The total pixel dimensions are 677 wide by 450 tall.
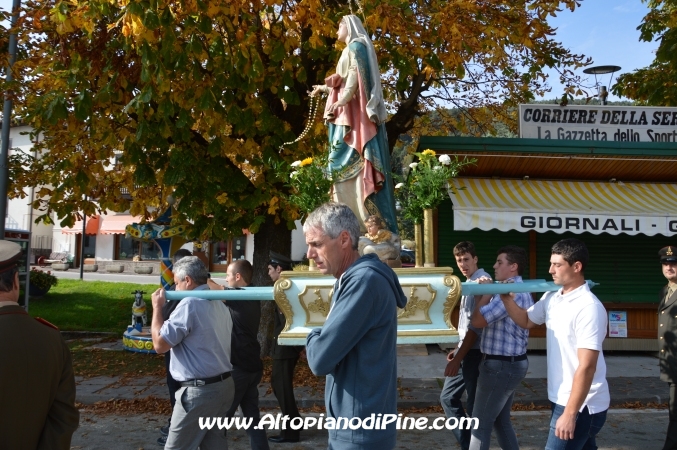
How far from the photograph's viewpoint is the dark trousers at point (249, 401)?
209 inches

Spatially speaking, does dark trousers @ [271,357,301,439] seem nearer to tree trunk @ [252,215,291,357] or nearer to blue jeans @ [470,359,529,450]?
blue jeans @ [470,359,529,450]

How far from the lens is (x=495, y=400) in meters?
4.57

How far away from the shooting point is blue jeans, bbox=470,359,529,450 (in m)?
4.54

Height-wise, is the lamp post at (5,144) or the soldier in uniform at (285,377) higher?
the lamp post at (5,144)

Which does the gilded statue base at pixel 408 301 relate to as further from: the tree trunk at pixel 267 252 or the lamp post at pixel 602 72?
the lamp post at pixel 602 72

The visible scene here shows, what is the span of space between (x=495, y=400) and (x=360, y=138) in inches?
101

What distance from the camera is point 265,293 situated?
163 inches

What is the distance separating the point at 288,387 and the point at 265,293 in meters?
2.57

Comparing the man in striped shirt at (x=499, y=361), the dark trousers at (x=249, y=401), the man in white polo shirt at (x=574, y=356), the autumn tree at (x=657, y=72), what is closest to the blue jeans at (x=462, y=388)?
the man in striped shirt at (x=499, y=361)

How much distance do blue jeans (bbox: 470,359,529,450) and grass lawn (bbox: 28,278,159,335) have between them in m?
12.4

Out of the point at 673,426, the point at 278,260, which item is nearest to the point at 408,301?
the point at 278,260

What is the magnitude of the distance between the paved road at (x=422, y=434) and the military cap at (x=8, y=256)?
13.7 feet

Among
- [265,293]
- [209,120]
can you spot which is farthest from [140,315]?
[265,293]

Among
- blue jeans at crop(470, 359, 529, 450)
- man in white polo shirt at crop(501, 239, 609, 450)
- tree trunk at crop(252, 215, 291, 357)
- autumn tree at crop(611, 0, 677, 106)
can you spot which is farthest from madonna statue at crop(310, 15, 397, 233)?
autumn tree at crop(611, 0, 677, 106)
